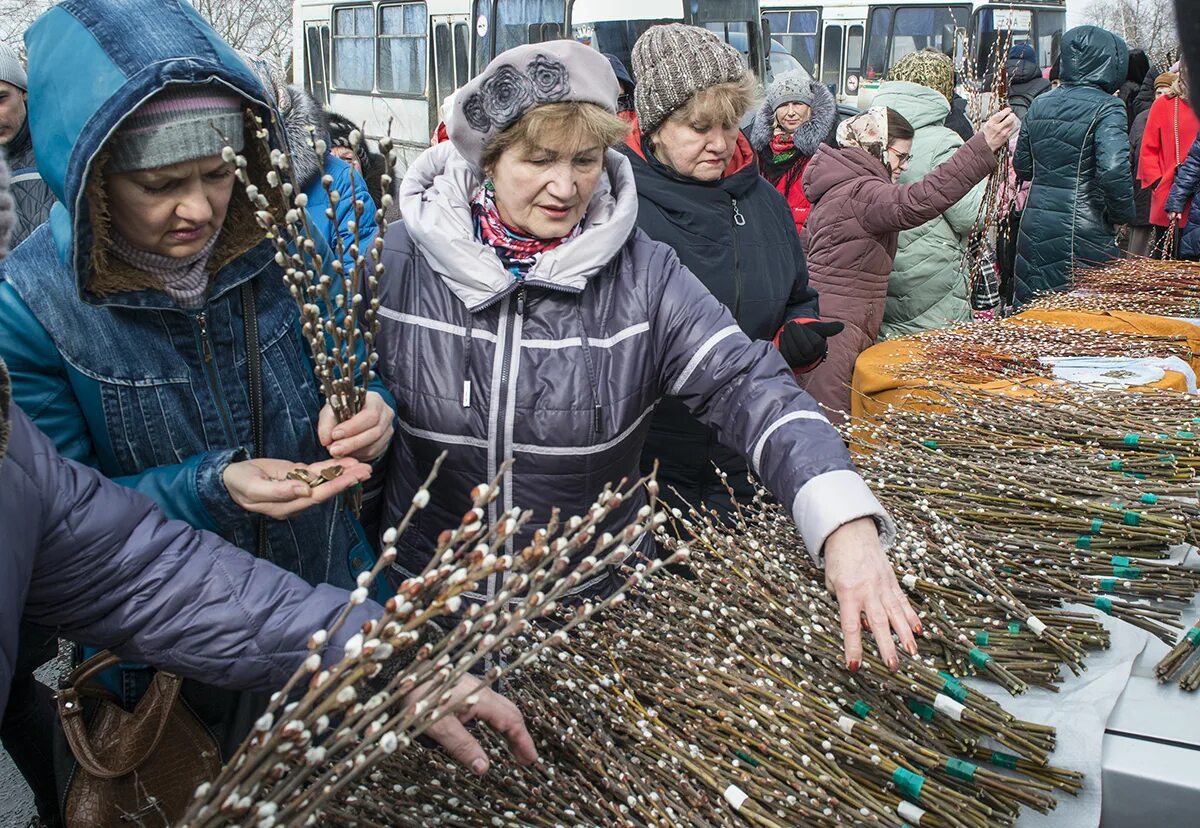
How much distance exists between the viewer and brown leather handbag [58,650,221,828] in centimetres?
188

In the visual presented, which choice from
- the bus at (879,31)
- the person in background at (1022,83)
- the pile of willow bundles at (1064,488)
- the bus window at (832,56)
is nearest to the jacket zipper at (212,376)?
the pile of willow bundles at (1064,488)

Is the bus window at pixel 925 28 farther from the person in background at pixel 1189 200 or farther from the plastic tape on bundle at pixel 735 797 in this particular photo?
the plastic tape on bundle at pixel 735 797

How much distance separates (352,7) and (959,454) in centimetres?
1443

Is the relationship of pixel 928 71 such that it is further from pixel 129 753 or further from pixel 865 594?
pixel 129 753

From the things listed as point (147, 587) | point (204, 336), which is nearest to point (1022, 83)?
point (204, 336)

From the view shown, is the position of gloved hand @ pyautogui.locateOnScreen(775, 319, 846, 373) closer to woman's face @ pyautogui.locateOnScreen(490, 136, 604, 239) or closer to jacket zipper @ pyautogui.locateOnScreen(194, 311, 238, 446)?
woman's face @ pyautogui.locateOnScreen(490, 136, 604, 239)

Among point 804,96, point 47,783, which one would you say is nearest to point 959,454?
point 47,783

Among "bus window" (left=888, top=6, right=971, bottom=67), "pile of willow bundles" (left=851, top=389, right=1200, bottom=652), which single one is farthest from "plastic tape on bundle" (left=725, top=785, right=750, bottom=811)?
"bus window" (left=888, top=6, right=971, bottom=67)

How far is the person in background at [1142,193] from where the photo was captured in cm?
836

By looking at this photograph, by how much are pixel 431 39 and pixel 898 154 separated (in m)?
9.32

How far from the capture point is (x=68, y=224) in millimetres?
1752

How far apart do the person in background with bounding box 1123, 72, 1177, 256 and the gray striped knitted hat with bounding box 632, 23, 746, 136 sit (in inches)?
230

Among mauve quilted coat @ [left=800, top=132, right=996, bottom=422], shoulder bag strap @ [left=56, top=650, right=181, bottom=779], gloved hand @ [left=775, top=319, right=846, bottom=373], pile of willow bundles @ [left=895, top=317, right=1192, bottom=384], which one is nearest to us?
shoulder bag strap @ [left=56, top=650, right=181, bottom=779]

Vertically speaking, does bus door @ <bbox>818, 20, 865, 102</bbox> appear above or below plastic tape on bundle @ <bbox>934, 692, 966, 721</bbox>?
above
